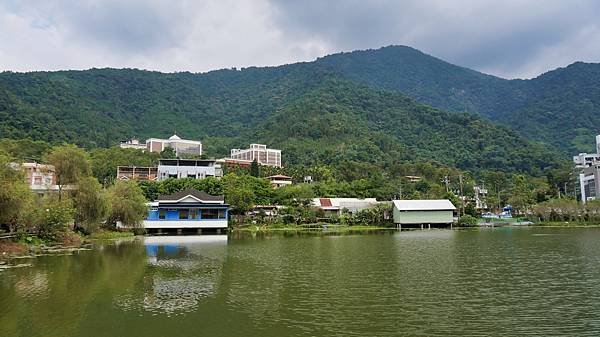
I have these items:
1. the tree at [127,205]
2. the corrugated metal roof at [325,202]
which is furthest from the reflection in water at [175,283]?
the corrugated metal roof at [325,202]

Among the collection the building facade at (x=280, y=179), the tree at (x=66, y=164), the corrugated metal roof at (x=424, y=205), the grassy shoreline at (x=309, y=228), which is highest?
the building facade at (x=280, y=179)

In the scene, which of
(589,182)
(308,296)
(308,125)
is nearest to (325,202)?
(589,182)

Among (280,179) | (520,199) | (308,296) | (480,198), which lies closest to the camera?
(308,296)

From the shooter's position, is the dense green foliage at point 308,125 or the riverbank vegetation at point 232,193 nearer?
the riverbank vegetation at point 232,193

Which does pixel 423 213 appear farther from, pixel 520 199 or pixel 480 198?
pixel 480 198

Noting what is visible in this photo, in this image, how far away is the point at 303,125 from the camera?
145625 millimetres

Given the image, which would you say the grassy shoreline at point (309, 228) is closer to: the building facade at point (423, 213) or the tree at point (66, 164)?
the building facade at point (423, 213)

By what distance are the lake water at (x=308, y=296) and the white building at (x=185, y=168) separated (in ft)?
242

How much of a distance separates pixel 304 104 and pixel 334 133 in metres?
26.5

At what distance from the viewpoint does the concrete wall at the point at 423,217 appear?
67062 millimetres

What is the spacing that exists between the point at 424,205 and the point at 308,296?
180ft

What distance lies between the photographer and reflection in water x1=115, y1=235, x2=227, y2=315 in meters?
15.1

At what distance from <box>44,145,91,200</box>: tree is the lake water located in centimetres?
1387

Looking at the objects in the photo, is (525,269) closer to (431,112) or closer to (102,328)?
(102,328)
